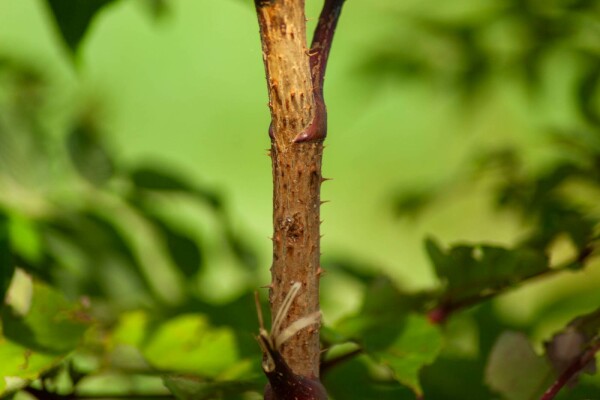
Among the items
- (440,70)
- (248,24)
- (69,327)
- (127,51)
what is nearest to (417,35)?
(440,70)

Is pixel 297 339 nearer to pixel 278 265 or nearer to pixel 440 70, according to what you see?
pixel 278 265

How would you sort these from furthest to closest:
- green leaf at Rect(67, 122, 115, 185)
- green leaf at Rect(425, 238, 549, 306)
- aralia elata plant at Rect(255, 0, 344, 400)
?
green leaf at Rect(67, 122, 115, 185)
green leaf at Rect(425, 238, 549, 306)
aralia elata plant at Rect(255, 0, 344, 400)

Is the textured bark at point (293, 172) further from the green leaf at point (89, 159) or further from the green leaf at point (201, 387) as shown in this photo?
the green leaf at point (89, 159)

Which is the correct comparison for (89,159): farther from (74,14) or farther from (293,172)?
(293,172)

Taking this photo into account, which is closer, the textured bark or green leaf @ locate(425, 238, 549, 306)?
the textured bark

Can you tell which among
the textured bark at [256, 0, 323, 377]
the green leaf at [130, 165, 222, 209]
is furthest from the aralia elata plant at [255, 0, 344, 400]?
the green leaf at [130, 165, 222, 209]

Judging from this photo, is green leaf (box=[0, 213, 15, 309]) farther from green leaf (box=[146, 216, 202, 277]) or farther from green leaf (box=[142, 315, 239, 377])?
green leaf (box=[146, 216, 202, 277])
